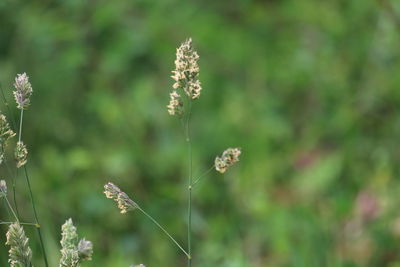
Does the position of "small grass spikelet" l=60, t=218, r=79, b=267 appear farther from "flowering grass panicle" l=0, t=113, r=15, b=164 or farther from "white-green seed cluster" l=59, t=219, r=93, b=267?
"flowering grass panicle" l=0, t=113, r=15, b=164

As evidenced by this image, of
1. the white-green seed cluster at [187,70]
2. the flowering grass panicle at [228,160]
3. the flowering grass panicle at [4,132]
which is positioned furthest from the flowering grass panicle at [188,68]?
the flowering grass panicle at [4,132]

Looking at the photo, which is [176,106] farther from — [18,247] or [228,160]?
[18,247]

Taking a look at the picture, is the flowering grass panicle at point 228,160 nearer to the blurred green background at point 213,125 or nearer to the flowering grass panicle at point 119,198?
the flowering grass panicle at point 119,198

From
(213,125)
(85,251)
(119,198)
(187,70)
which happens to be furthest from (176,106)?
(213,125)

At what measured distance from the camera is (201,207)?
10.6 ft

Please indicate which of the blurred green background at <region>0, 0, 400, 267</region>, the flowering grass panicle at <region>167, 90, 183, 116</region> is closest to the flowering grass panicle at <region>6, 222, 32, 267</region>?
the flowering grass panicle at <region>167, 90, 183, 116</region>

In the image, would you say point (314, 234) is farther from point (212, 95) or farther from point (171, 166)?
point (212, 95)

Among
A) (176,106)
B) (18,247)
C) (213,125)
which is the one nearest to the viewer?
(18,247)

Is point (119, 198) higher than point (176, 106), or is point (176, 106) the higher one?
point (176, 106)

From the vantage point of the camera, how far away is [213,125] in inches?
138

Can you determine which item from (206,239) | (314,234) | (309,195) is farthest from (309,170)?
(314,234)

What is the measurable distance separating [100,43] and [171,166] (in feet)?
2.33

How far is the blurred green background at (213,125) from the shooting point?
9.63 feet

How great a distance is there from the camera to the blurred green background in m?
2.94
